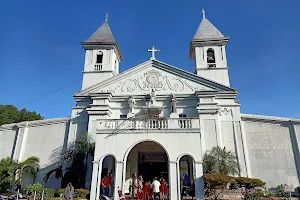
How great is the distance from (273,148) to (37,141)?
62.8ft

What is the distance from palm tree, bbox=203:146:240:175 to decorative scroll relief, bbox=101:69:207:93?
582 cm

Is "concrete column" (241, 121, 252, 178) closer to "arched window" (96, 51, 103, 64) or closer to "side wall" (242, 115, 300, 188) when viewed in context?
"side wall" (242, 115, 300, 188)

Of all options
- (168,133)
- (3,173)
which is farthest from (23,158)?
(168,133)

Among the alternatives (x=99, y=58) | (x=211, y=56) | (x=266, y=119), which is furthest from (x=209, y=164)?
(x=99, y=58)

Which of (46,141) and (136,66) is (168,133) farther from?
(46,141)

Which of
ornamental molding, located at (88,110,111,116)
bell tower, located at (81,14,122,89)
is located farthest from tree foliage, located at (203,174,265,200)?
bell tower, located at (81,14,122,89)

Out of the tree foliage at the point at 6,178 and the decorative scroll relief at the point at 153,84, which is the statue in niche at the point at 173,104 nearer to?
the decorative scroll relief at the point at 153,84

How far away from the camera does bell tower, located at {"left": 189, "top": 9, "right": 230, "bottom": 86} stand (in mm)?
23844

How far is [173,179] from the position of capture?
47.7 ft

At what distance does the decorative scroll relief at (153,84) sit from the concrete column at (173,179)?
8443 millimetres

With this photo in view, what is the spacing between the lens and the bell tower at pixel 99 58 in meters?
24.8

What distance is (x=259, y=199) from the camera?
14.2 m

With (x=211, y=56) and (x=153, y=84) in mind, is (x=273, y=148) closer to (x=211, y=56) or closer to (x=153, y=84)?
(x=211, y=56)

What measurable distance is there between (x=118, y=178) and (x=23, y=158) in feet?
36.6
